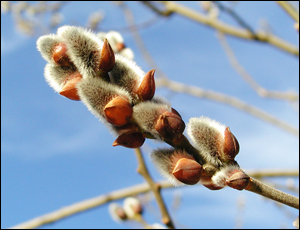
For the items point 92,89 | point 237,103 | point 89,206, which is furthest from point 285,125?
point 92,89

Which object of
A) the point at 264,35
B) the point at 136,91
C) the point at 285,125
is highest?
the point at 264,35

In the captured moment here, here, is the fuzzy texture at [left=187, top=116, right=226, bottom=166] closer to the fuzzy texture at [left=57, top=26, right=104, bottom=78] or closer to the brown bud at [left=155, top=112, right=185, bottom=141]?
the brown bud at [left=155, top=112, right=185, bottom=141]

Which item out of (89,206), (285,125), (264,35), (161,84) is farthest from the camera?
(161,84)

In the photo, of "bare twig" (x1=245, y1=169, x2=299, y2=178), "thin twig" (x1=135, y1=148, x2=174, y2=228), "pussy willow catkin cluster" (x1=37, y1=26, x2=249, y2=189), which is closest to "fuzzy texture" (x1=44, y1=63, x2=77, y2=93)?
"pussy willow catkin cluster" (x1=37, y1=26, x2=249, y2=189)

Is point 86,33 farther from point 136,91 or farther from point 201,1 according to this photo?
point 201,1

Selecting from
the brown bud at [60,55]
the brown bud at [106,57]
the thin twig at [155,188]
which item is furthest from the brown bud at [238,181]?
the thin twig at [155,188]

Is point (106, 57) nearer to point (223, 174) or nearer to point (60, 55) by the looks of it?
point (60, 55)

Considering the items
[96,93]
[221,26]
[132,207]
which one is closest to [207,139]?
[96,93]
